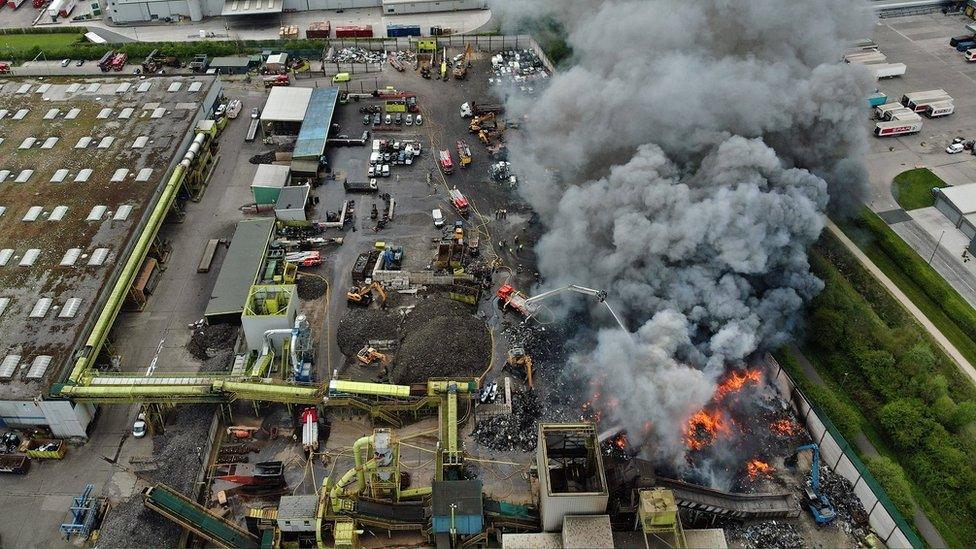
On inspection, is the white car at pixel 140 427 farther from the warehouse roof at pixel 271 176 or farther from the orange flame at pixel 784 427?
the orange flame at pixel 784 427

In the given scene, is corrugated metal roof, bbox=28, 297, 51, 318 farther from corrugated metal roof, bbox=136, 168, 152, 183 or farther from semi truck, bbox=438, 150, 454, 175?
semi truck, bbox=438, 150, 454, 175

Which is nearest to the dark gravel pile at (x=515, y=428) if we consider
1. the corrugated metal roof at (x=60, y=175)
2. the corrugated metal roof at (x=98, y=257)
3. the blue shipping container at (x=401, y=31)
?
the corrugated metal roof at (x=98, y=257)

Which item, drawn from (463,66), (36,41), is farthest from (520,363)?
(36,41)

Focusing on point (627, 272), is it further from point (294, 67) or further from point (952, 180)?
point (294, 67)

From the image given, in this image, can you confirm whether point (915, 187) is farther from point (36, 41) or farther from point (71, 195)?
point (36, 41)

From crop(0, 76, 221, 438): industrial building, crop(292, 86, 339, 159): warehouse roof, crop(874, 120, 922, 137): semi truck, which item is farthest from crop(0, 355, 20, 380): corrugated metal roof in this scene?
crop(874, 120, 922, 137): semi truck

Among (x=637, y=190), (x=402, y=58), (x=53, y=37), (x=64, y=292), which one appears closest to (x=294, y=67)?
(x=402, y=58)
